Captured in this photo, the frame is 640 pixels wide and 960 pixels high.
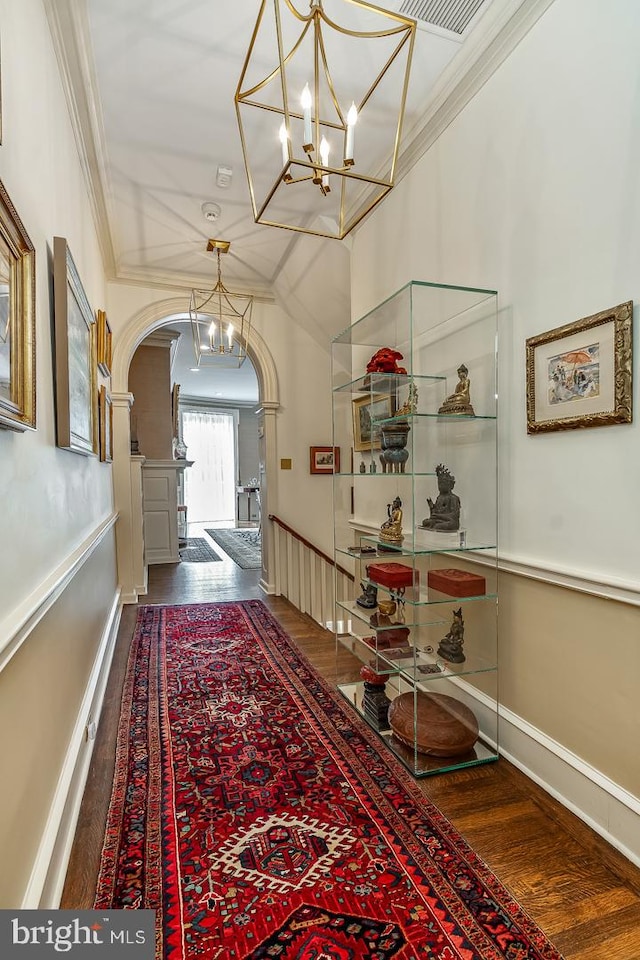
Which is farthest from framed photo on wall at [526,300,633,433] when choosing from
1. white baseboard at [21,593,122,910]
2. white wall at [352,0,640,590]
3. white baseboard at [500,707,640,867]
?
white baseboard at [21,593,122,910]

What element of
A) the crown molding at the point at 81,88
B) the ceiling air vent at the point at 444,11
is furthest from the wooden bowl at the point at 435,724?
the crown molding at the point at 81,88

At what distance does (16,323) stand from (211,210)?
2.95m

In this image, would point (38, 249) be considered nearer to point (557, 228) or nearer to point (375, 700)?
point (557, 228)

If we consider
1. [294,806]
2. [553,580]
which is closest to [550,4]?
[553,580]

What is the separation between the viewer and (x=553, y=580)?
1956 mm

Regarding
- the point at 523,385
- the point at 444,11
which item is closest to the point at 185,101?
the point at 444,11

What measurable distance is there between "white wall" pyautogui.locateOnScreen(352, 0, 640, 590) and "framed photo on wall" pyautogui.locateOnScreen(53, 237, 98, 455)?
1796 millimetres

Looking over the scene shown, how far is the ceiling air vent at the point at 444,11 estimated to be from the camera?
82.1 inches

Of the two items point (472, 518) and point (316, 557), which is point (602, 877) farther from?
point (316, 557)

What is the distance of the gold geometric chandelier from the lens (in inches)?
64.7

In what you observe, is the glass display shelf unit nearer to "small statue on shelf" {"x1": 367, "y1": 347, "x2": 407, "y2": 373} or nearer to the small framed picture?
"small statue on shelf" {"x1": 367, "y1": 347, "x2": 407, "y2": 373}

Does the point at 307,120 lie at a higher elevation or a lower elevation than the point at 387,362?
higher

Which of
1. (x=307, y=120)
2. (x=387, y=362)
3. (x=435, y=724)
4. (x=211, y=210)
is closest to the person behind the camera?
(x=307, y=120)

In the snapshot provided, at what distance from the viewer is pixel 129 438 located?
508 cm
